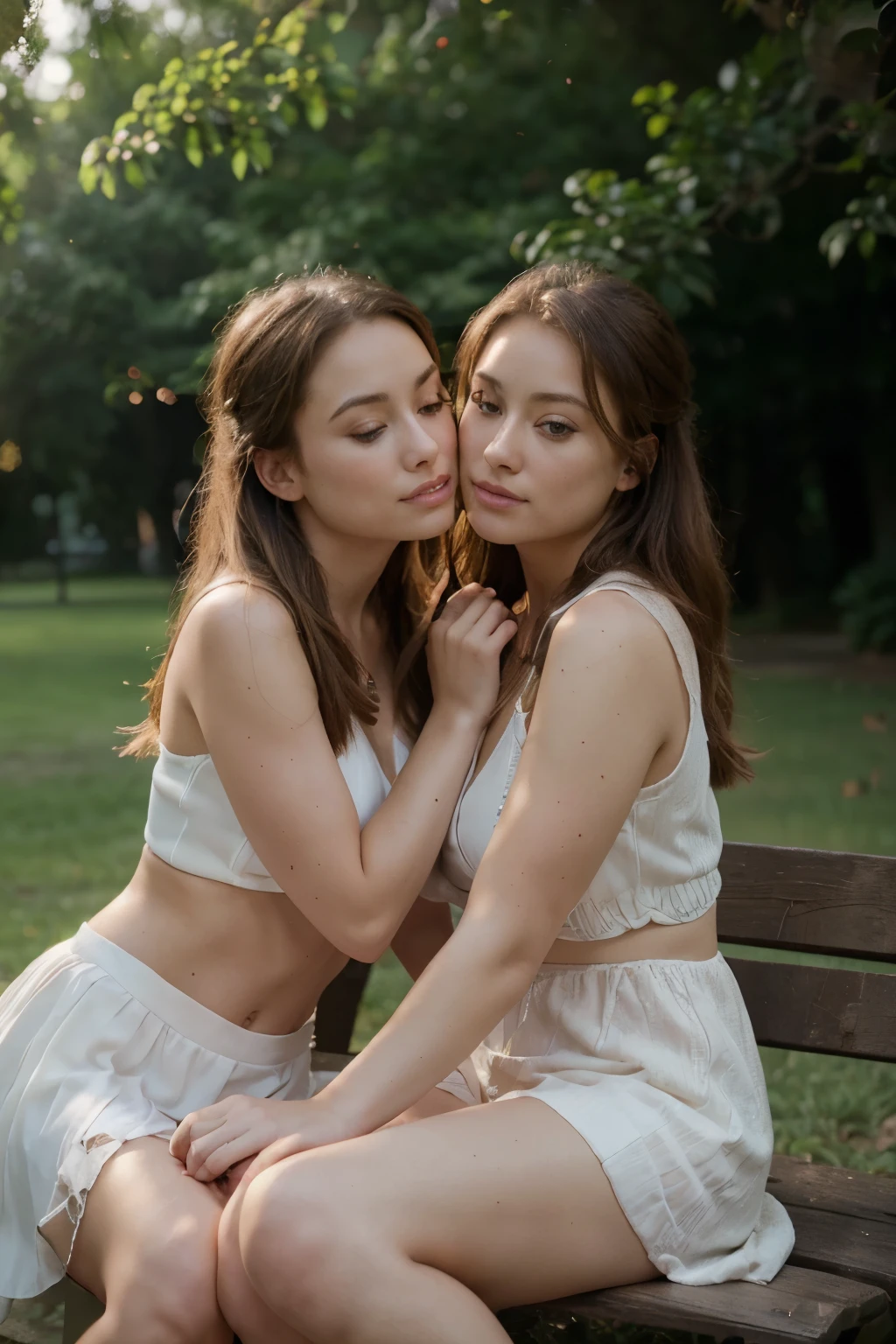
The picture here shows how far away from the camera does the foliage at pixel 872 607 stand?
17.4 meters

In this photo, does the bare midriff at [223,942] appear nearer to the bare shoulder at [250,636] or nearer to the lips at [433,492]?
the bare shoulder at [250,636]

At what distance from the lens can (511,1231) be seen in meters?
2.25

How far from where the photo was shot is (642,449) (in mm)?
2768

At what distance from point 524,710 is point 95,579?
4047 centimetres

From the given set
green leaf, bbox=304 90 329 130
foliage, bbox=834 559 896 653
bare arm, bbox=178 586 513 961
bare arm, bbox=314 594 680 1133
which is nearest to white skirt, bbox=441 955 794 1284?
bare arm, bbox=314 594 680 1133

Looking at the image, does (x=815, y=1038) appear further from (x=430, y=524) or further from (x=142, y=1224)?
(x=142, y=1224)

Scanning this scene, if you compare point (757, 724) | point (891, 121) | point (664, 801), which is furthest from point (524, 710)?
point (757, 724)

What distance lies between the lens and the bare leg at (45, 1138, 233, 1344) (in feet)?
7.32

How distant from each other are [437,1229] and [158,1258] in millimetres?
422

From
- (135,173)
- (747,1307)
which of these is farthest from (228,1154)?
(135,173)

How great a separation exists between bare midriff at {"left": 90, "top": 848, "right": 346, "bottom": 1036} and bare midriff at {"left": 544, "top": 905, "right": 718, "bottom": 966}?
0.46 meters

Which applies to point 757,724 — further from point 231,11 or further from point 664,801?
point 664,801

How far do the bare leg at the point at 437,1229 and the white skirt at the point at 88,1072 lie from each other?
467mm

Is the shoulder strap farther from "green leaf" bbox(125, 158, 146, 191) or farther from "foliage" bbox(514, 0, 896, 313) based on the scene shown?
"green leaf" bbox(125, 158, 146, 191)
